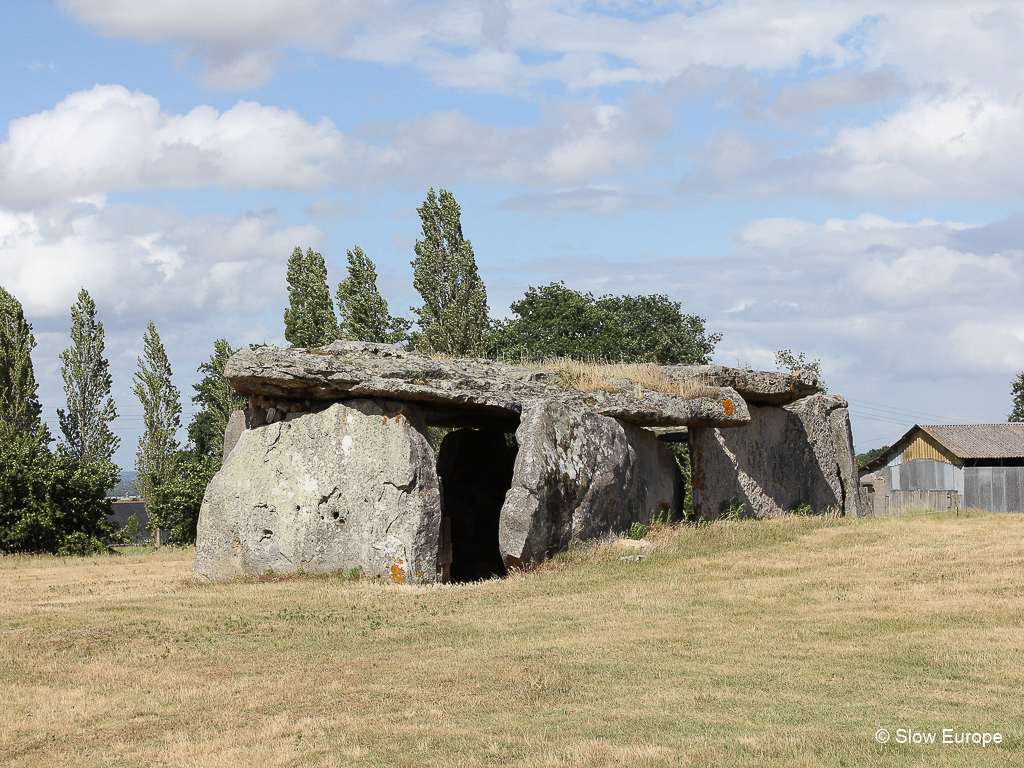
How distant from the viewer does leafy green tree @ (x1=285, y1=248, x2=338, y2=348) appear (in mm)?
34875

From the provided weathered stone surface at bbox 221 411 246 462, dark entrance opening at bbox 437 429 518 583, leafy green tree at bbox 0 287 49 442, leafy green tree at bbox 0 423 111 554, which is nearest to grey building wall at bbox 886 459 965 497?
dark entrance opening at bbox 437 429 518 583

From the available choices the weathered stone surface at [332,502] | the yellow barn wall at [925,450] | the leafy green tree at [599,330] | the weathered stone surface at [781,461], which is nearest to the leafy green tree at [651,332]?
the leafy green tree at [599,330]

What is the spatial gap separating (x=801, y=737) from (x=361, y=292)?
1177 inches

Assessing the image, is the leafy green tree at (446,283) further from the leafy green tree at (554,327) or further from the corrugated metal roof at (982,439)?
the corrugated metal roof at (982,439)

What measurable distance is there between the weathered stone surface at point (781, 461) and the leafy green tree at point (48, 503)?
14255 mm

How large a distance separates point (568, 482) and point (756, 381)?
20.8 ft

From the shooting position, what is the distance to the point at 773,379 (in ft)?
71.8

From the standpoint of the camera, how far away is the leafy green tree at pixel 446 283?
34188mm

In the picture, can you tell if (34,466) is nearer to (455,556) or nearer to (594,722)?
(455,556)

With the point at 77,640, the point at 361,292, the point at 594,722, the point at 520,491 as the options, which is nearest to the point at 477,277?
the point at 361,292

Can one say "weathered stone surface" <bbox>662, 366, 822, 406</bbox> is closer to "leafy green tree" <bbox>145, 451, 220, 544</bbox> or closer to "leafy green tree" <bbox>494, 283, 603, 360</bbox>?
"leafy green tree" <bbox>145, 451, 220, 544</bbox>

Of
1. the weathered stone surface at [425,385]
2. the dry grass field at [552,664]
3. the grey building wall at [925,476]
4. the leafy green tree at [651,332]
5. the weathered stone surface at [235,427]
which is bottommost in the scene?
the dry grass field at [552,664]

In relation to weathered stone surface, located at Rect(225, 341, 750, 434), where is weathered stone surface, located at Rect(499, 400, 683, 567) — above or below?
below

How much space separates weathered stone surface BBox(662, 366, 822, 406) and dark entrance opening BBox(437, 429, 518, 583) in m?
4.38
